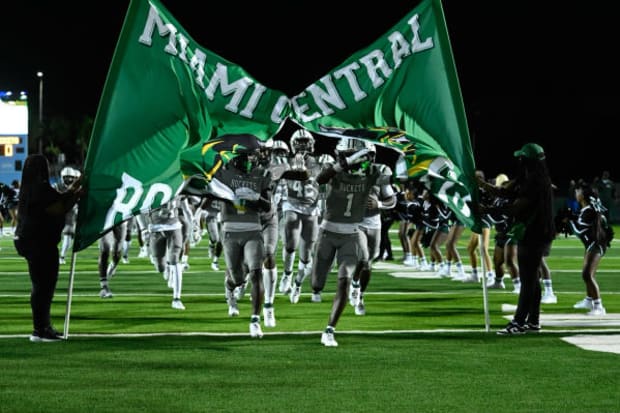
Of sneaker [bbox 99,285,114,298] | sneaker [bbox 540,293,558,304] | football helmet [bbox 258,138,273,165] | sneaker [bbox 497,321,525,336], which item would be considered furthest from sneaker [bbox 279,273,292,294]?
sneaker [bbox 497,321,525,336]

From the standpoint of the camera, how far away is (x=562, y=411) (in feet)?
29.5

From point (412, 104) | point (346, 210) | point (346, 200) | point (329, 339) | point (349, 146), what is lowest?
point (329, 339)

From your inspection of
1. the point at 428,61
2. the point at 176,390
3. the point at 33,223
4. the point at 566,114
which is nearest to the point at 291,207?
the point at 428,61

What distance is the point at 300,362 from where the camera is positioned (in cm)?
1145

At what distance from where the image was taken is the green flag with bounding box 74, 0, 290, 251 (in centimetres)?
1320

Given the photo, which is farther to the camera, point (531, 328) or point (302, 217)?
point (302, 217)

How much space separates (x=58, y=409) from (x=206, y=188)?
491 centimetres

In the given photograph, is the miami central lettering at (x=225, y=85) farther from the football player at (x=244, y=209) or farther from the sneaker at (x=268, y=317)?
the sneaker at (x=268, y=317)

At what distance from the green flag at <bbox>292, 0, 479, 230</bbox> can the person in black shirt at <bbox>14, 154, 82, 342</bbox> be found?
3.15 metres

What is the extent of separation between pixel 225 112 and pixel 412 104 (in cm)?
230

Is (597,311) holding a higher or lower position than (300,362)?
higher

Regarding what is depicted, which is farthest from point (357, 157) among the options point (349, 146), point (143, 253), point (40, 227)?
point (143, 253)

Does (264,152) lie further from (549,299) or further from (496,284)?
(496,284)

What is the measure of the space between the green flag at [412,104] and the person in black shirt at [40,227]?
3.15m
